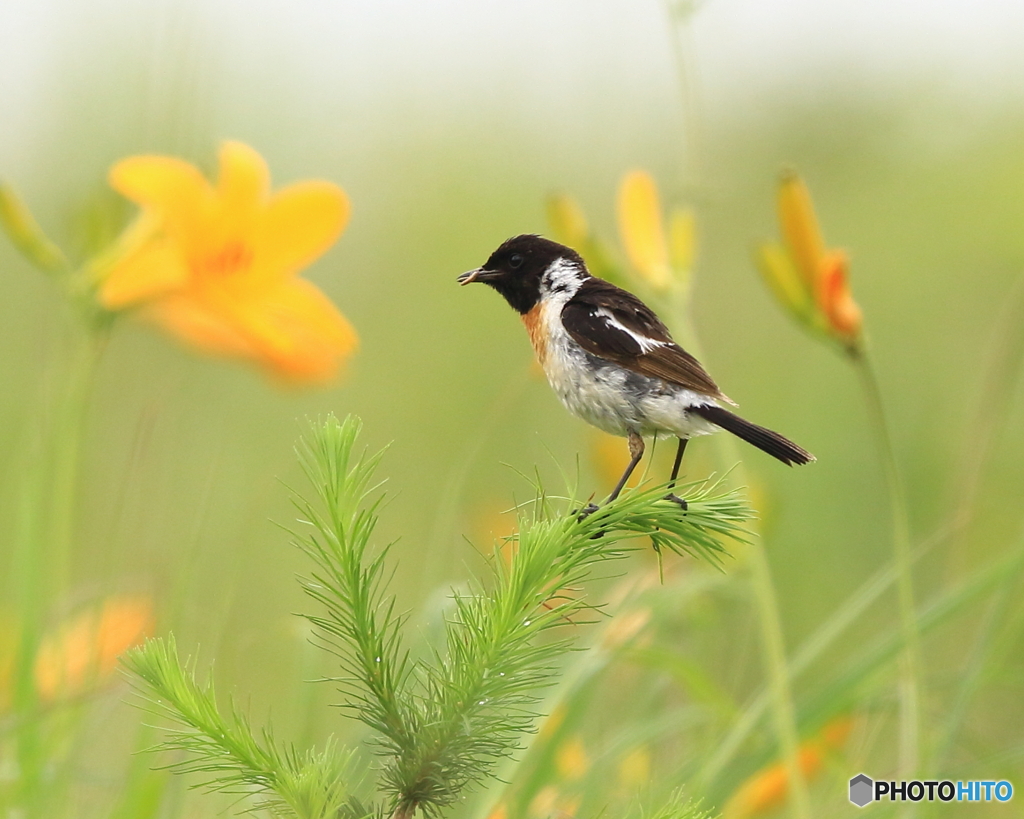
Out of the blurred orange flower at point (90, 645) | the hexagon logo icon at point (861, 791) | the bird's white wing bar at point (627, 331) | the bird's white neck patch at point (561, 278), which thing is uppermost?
the bird's white neck patch at point (561, 278)

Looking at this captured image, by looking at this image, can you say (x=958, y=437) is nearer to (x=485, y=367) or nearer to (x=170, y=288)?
(x=485, y=367)

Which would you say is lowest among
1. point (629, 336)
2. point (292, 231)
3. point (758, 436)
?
point (758, 436)

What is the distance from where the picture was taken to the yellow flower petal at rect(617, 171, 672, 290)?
257 centimetres

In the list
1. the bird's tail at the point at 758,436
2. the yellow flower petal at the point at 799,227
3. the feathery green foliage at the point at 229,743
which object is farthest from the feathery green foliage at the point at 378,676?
the yellow flower petal at the point at 799,227

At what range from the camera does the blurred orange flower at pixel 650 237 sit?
2580 millimetres

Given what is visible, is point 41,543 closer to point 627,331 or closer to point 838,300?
point 627,331

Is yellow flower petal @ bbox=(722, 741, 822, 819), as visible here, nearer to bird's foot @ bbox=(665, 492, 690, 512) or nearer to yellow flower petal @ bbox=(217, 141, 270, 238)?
bird's foot @ bbox=(665, 492, 690, 512)

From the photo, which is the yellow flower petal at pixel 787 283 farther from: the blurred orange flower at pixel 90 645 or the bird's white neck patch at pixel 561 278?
the blurred orange flower at pixel 90 645

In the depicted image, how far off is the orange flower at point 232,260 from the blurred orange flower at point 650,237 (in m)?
0.65

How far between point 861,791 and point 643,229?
4.36 feet

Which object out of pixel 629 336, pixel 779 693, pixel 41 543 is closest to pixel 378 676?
pixel 779 693

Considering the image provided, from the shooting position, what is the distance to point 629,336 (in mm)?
2438

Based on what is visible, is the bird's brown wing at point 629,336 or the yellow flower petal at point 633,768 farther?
the yellow flower petal at point 633,768

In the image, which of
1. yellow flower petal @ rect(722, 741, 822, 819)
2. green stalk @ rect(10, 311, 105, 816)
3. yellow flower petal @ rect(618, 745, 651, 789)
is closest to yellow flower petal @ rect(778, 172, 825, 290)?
yellow flower petal @ rect(722, 741, 822, 819)
